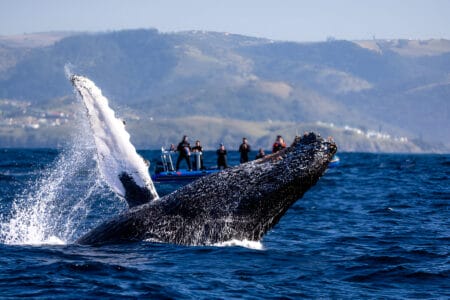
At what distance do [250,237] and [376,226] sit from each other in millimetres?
6254

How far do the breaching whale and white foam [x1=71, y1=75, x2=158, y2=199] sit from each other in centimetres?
8

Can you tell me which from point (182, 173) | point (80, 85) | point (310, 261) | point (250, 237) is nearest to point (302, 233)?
point (310, 261)

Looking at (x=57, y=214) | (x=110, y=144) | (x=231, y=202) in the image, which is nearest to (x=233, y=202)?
(x=231, y=202)

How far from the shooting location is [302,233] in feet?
41.1

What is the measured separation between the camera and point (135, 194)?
838cm

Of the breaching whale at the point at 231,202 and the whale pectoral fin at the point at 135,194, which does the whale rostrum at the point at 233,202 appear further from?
the whale pectoral fin at the point at 135,194

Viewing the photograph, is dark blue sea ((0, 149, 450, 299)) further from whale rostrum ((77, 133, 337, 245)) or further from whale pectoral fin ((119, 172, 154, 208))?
whale pectoral fin ((119, 172, 154, 208))

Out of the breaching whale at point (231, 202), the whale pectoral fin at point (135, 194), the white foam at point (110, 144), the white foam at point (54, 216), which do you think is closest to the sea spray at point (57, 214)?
the white foam at point (54, 216)

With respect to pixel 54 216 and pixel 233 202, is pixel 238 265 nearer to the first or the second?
pixel 233 202

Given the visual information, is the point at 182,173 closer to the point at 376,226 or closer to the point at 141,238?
the point at 376,226

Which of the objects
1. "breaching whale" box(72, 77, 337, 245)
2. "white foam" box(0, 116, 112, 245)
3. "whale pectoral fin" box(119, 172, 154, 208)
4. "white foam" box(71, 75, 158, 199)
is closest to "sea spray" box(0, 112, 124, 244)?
"white foam" box(0, 116, 112, 245)

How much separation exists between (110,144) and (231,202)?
1.52 metres

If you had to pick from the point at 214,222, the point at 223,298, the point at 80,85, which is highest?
the point at 80,85

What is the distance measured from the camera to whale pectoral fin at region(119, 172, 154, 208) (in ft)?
27.3
